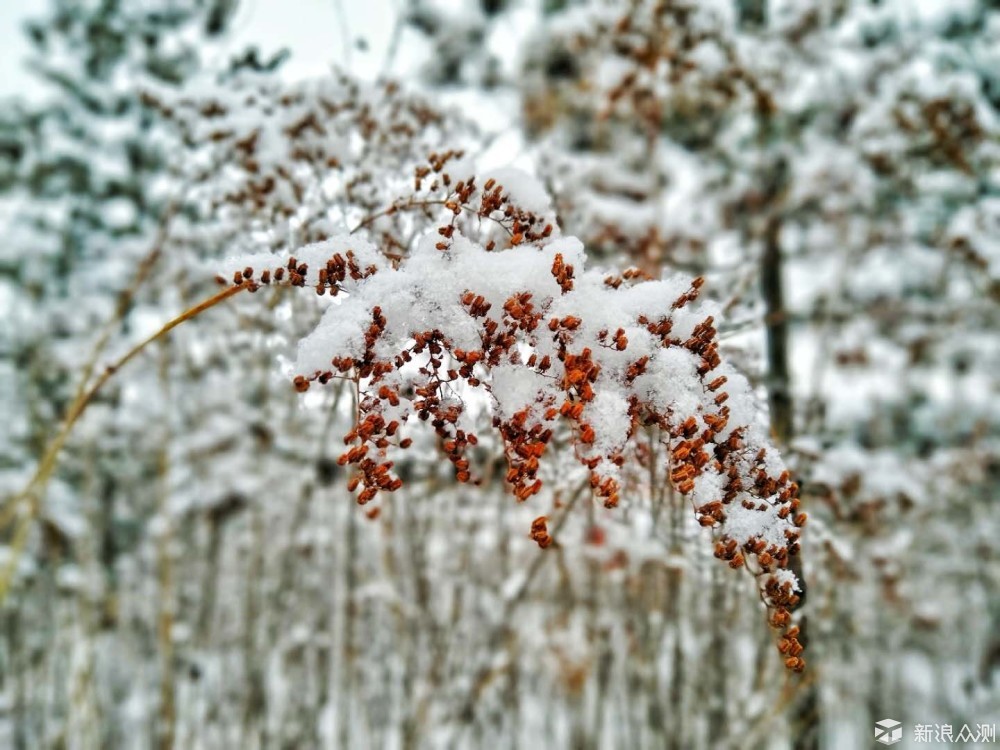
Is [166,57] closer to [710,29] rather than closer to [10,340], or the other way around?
[10,340]

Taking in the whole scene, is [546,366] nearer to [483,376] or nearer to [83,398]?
[483,376]

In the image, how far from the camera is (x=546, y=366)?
109 centimetres

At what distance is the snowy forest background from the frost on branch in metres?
0.02

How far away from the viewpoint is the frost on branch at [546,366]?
108cm

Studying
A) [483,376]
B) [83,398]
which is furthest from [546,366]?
[83,398]

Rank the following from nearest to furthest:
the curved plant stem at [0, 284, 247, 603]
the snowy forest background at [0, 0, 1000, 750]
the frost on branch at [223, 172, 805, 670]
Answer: the frost on branch at [223, 172, 805, 670] → the curved plant stem at [0, 284, 247, 603] → the snowy forest background at [0, 0, 1000, 750]

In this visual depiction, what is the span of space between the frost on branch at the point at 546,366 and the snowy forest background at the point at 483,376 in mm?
16

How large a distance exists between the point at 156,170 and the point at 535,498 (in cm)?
515

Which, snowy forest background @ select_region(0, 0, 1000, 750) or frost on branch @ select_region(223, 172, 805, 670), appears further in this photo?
snowy forest background @ select_region(0, 0, 1000, 750)

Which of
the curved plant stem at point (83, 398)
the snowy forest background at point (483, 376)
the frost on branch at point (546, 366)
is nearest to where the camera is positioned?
the frost on branch at point (546, 366)

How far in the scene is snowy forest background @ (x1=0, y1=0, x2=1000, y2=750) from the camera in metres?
2.15

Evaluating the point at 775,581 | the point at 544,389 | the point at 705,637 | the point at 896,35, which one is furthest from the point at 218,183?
the point at 896,35

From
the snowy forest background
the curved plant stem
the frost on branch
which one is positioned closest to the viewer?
the frost on branch

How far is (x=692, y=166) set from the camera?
19.3ft
